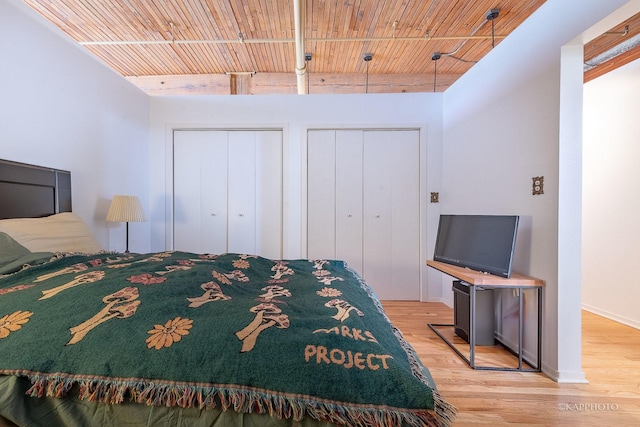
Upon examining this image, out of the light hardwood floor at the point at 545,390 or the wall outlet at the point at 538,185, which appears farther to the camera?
the wall outlet at the point at 538,185

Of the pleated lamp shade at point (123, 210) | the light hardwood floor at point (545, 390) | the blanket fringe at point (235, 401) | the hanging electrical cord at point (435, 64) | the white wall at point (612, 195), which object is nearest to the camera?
the blanket fringe at point (235, 401)

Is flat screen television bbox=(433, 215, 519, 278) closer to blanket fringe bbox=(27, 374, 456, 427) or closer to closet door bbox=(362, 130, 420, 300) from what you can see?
closet door bbox=(362, 130, 420, 300)

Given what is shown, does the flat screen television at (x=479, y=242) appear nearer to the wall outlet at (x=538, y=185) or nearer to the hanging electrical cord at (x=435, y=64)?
the wall outlet at (x=538, y=185)

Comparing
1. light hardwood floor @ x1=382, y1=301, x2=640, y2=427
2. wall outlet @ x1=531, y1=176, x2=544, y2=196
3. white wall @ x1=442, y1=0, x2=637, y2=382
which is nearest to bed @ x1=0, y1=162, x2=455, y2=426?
light hardwood floor @ x1=382, y1=301, x2=640, y2=427

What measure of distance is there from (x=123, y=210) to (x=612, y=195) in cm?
491

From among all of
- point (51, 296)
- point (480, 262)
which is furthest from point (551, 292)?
point (51, 296)

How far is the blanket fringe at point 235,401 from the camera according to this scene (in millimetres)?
587

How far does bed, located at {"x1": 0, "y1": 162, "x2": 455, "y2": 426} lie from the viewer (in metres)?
0.61

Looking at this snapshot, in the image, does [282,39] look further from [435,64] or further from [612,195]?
[612,195]

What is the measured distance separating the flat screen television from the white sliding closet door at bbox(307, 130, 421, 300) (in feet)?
2.43

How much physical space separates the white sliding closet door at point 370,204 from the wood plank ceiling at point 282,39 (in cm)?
103

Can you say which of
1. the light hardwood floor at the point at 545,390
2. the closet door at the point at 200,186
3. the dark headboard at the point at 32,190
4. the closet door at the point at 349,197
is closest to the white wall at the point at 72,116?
the dark headboard at the point at 32,190

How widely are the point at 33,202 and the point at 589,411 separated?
12.3 ft

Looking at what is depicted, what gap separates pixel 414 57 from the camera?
11.6 feet
